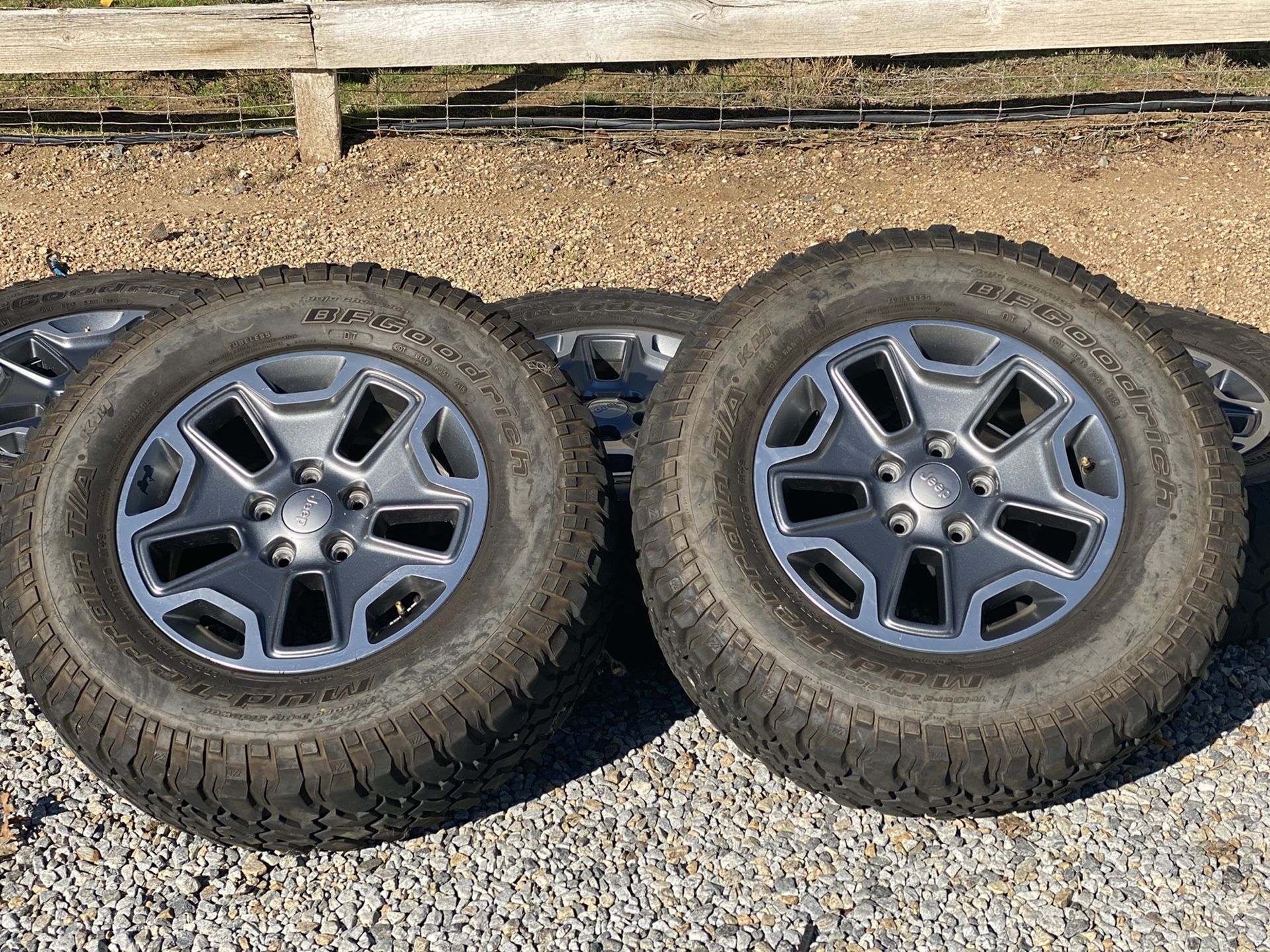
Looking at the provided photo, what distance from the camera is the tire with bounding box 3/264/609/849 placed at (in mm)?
3529

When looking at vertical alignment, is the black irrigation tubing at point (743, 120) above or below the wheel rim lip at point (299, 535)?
above

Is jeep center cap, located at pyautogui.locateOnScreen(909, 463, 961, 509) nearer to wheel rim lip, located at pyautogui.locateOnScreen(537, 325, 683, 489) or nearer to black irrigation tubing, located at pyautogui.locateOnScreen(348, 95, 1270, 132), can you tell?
wheel rim lip, located at pyautogui.locateOnScreen(537, 325, 683, 489)

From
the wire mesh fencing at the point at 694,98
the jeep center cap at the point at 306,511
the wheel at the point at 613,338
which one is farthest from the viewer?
the wire mesh fencing at the point at 694,98

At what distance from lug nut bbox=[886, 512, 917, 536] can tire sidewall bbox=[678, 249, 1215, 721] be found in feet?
1.53

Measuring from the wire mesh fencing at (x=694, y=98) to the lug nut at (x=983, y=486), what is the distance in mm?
5244

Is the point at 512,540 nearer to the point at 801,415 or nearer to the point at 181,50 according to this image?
→ the point at 801,415

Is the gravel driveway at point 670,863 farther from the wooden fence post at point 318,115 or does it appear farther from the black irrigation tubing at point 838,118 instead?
the black irrigation tubing at point 838,118

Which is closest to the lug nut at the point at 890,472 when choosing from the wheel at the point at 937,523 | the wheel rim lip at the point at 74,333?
the wheel at the point at 937,523

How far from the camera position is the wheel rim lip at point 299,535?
3.75m

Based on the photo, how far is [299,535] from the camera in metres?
4.02

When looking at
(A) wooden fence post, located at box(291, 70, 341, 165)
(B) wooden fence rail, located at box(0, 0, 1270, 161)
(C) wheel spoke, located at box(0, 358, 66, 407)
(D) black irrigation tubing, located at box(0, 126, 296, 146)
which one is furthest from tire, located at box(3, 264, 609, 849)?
(D) black irrigation tubing, located at box(0, 126, 296, 146)

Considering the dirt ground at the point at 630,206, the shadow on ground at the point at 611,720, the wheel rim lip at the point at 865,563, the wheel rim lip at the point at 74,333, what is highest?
the dirt ground at the point at 630,206

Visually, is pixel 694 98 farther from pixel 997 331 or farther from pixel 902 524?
pixel 902 524

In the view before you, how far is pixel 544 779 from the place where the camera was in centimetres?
407
